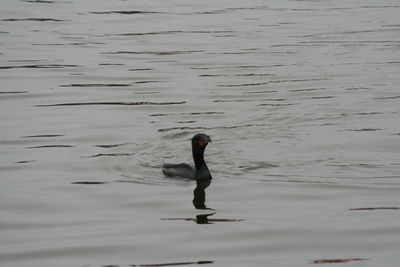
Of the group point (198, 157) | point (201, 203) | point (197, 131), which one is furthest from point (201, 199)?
point (197, 131)

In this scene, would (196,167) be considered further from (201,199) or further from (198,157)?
(201,199)

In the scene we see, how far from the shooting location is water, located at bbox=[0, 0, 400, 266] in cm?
989

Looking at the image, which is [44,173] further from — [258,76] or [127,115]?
[258,76]

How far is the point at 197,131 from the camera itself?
51.3 ft

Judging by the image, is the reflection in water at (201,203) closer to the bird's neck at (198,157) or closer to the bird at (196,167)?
the bird at (196,167)

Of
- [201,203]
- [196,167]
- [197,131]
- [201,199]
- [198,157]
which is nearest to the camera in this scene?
[201,203]

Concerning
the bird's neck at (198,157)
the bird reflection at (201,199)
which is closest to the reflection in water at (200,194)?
the bird reflection at (201,199)

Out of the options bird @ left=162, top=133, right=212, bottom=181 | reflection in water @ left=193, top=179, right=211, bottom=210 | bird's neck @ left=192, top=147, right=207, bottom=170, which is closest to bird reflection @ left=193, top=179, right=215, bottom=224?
reflection in water @ left=193, top=179, right=211, bottom=210

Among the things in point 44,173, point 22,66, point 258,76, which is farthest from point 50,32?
point 44,173

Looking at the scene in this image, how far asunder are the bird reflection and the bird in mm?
110

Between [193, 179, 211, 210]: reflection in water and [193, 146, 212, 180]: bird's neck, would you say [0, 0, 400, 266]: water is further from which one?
[193, 146, 212, 180]: bird's neck

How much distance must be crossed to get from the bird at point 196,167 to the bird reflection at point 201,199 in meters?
0.11

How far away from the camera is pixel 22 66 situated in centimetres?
2167

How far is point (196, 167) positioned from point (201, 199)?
101cm
